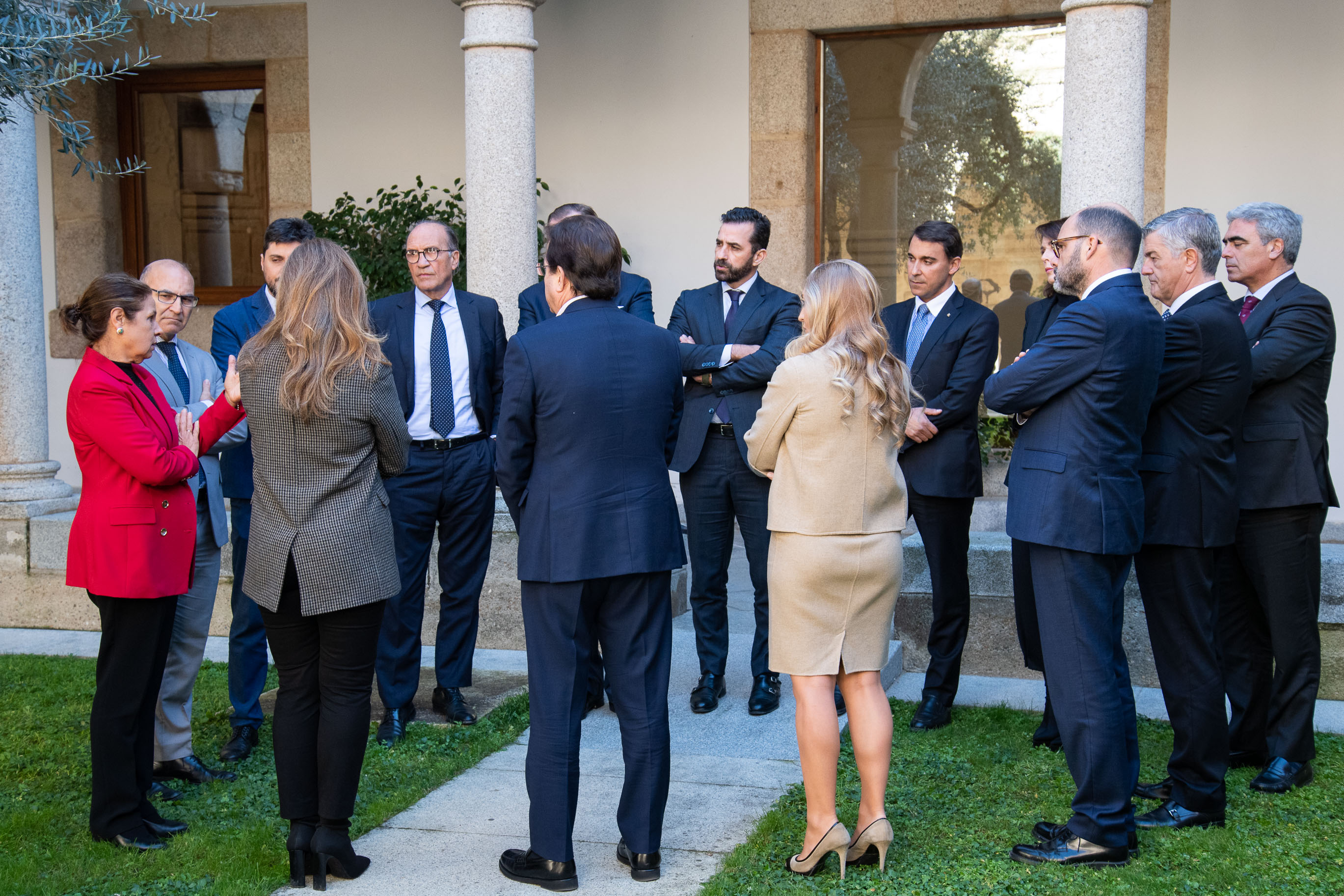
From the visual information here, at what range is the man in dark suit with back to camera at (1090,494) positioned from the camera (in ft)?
12.4

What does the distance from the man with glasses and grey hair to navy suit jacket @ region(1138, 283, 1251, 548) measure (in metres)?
0.51

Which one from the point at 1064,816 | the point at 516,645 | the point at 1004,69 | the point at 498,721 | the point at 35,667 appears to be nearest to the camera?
the point at 1064,816

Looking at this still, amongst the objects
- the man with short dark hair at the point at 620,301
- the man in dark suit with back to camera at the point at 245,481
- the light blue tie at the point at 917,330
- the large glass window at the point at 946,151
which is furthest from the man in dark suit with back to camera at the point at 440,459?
the large glass window at the point at 946,151

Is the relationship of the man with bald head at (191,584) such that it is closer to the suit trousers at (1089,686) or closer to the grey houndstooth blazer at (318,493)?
the grey houndstooth blazer at (318,493)

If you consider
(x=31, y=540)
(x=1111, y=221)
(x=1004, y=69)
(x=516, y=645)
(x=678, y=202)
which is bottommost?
(x=516, y=645)

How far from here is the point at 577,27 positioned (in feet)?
30.1

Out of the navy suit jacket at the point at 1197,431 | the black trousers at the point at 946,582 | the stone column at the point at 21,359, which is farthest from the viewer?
the stone column at the point at 21,359

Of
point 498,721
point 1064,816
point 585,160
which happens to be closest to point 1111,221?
point 1064,816

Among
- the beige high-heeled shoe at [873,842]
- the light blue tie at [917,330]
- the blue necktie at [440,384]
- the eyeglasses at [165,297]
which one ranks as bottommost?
the beige high-heeled shoe at [873,842]

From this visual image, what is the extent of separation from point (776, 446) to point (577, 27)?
6.35m

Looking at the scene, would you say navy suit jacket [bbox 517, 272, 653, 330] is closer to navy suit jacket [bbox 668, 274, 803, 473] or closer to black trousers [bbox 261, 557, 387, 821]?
Result: navy suit jacket [bbox 668, 274, 803, 473]

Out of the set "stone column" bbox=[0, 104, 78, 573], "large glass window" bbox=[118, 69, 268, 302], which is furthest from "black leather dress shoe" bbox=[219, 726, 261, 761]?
"large glass window" bbox=[118, 69, 268, 302]

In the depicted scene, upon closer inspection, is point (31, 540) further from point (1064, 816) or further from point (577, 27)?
point (1064, 816)

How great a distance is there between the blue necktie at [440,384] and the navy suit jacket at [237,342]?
66 centimetres
